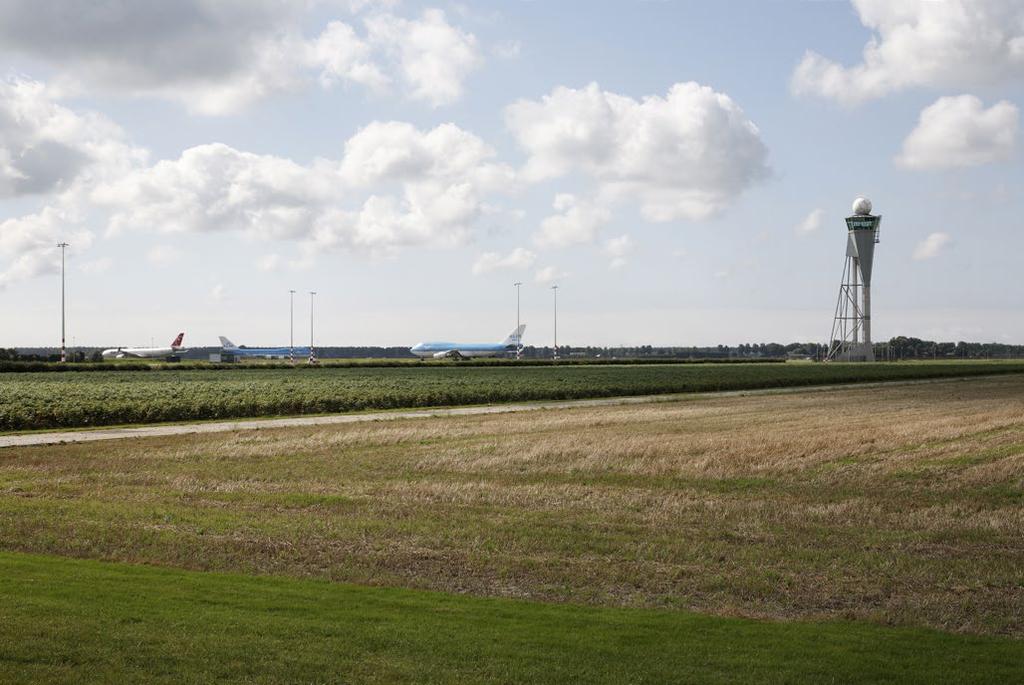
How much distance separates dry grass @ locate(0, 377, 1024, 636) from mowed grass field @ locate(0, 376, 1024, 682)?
8 cm

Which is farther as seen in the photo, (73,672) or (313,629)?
(313,629)

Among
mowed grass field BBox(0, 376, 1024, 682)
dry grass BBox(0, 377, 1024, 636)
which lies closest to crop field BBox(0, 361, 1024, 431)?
dry grass BBox(0, 377, 1024, 636)

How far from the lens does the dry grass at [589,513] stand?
12758mm

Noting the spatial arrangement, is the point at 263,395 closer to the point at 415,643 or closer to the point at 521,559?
the point at 521,559

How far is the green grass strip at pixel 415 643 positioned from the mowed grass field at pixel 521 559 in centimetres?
4

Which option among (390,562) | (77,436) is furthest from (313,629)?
(77,436)

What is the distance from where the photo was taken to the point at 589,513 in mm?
17703

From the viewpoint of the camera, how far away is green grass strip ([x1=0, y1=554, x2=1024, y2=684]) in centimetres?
839

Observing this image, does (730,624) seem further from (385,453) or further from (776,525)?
(385,453)

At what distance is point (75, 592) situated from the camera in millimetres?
10836

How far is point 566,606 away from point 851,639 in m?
3.06

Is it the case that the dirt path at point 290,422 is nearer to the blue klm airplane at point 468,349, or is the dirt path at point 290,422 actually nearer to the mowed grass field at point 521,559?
the mowed grass field at point 521,559

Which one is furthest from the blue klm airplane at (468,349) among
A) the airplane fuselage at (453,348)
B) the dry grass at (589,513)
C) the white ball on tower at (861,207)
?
the dry grass at (589,513)

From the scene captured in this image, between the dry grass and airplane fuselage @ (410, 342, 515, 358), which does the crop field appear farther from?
airplane fuselage @ (410, 342, 515, 358)
